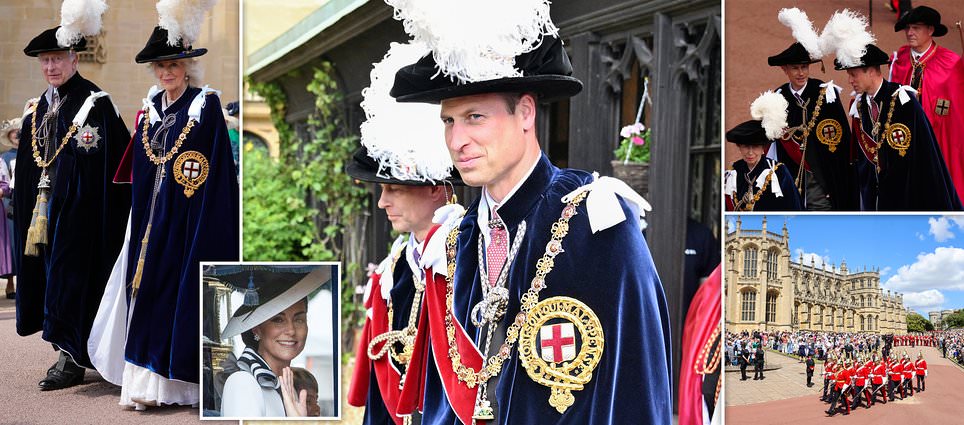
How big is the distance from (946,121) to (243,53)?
2.58 meters

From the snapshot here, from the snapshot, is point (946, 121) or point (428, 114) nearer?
point (428, 114)

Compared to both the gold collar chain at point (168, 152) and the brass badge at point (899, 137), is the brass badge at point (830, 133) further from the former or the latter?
the gold collar chain at point (168, 152)

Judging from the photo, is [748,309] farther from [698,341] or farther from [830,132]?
[830,132]

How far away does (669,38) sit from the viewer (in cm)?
452

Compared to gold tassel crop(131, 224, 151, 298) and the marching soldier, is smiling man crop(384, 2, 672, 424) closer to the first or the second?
the marching soldier

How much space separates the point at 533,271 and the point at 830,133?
2.29 m

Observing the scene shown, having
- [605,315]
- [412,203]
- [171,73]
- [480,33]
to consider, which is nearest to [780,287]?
[412,203]

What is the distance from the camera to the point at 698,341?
4.20 meters

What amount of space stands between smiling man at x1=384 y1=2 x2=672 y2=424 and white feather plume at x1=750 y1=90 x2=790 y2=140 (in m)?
1.93

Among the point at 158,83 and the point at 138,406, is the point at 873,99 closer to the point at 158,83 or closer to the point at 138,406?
the point at 158,83

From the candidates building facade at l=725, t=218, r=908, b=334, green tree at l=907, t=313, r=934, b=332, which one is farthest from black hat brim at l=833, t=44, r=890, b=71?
green tree at l=907, t=313, r=934, b=332

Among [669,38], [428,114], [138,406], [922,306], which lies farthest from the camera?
[138,406]

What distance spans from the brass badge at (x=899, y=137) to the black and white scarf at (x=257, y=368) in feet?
7.92

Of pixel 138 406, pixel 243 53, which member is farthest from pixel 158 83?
pixel 138 406
